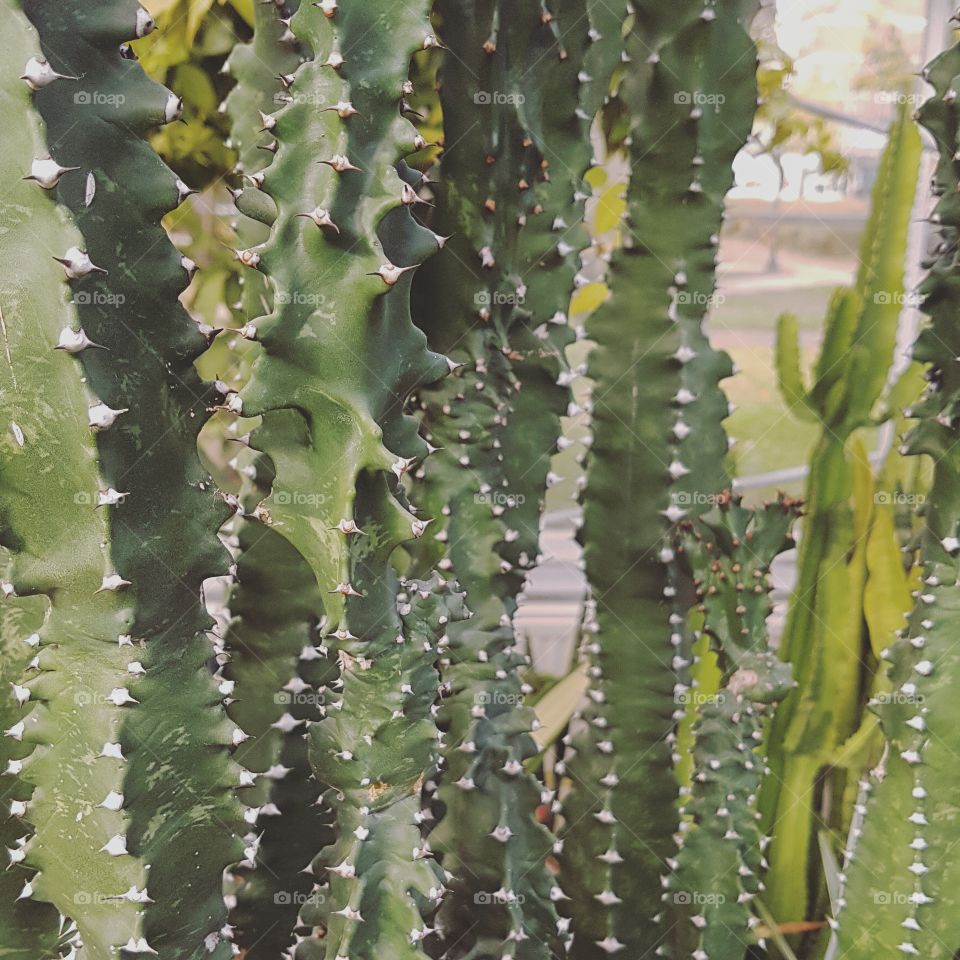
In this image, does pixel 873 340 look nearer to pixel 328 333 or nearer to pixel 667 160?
pixel 667 160

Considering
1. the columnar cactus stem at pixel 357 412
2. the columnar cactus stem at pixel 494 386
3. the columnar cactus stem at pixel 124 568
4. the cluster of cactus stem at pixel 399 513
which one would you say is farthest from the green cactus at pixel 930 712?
the columnar cactus stem at pixel 124 568

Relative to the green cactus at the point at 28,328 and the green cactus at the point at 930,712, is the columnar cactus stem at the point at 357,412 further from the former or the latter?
the green cactus at the point at 930,712

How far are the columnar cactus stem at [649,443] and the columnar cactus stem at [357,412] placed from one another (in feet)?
1.16

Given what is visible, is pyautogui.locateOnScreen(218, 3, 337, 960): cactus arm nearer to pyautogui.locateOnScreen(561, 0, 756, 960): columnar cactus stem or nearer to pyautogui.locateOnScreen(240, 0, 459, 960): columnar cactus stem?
pyautogui.locateOnScreen(240, 0, 459, 960): columnar cactus stem

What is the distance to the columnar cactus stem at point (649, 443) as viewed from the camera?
85cm

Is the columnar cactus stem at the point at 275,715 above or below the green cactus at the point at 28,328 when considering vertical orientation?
below

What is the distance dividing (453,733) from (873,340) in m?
0.75

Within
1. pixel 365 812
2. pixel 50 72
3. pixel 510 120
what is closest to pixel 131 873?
pixel 365 812

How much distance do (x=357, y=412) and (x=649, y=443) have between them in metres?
0.43

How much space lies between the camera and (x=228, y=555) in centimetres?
56

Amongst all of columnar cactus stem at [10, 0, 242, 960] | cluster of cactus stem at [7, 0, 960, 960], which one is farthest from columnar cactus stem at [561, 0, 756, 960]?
columnar cactus stem at [10, 0, 242, 960]

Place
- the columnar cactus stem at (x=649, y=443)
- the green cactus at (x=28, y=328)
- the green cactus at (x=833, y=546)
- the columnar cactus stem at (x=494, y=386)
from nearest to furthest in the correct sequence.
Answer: the green cactus at (x=28, y=328)
the columnar cactus stem at (x=494, y=386)
the columnar cactus stem at (x=649, y=443)
the green cactus at (x=833, y=546)

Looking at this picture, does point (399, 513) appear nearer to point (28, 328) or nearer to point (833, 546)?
point (28, 328)

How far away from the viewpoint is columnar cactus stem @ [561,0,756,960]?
845 mm
